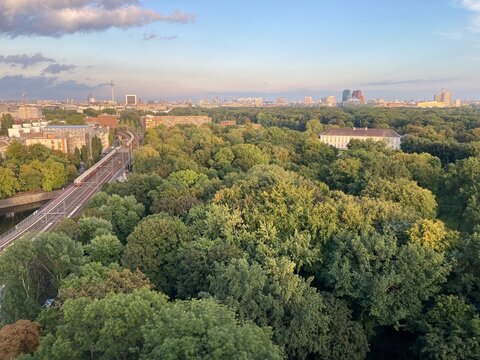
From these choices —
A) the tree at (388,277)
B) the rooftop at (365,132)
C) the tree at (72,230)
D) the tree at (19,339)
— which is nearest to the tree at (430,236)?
the tree at (388,277)

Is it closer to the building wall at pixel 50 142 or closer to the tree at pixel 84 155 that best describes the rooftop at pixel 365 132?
the tree at pixel 84 155

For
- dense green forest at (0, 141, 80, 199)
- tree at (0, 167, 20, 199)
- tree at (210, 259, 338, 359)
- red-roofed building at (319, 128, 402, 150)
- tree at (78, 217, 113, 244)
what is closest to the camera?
tree at (210, 259, 338, 359)

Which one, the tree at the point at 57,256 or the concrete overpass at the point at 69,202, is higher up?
the tree at the point at 57,256

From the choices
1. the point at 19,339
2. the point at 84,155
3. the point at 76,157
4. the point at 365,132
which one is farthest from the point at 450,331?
the point at 365,132

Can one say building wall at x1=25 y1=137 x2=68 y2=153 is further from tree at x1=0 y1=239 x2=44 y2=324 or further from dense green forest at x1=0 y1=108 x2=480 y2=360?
tree at x1=0 y1=239 x2=44 y2=324

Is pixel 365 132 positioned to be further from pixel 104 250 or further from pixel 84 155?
pixel 104 250

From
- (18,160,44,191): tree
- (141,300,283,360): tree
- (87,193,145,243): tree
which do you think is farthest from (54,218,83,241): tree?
(18,160,44,191): tree

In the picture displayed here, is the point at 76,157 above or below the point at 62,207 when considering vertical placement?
above
